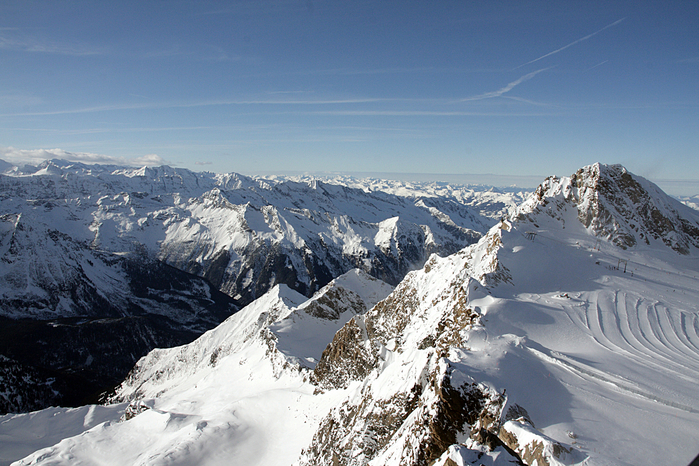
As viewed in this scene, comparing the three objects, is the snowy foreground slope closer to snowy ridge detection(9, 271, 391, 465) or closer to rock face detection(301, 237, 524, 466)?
rock face detection(301, 237, 524, 466)

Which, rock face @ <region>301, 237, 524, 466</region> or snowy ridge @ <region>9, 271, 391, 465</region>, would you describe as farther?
snowy ridge @ <region>9, 271, 391, 465</region>

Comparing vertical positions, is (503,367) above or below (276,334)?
above

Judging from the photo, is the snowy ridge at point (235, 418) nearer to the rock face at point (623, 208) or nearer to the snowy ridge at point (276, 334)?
the snowy ridge at point (276, 334)

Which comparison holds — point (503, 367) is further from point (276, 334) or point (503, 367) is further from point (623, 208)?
point (276, 334)

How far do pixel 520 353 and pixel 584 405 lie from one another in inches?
196

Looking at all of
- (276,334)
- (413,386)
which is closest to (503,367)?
(413,386)

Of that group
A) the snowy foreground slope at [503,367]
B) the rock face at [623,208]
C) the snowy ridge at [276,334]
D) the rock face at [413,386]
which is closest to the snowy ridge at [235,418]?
the snowy foreground slope at [503,367]

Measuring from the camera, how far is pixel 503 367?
21109 millimetres

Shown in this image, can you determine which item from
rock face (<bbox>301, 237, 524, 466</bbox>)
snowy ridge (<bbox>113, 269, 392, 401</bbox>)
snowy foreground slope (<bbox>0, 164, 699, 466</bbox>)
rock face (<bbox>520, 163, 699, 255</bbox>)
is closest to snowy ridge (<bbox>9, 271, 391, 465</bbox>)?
snowy foreground slope (<bbox>0, 164, 699, 466</bbox>)

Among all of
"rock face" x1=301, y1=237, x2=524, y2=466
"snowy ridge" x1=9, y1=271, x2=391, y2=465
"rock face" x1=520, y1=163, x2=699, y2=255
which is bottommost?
"snowy ridge" x1=9, y1=271, x2=391, y2=465

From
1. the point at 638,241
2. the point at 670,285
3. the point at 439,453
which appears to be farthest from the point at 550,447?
the point at 638,241

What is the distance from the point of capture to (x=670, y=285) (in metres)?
38.5

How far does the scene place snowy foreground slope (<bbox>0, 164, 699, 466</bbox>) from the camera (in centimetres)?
1753

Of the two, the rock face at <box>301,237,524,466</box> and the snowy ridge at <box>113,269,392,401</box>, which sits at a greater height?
the rock face at <box>301,237,524,466</box>
